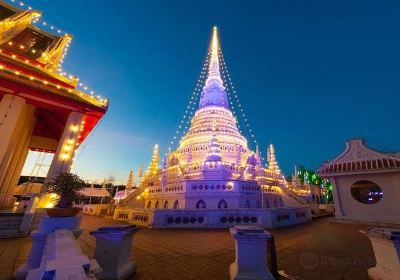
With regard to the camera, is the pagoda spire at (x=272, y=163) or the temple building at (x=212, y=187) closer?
the temple building at (x=212, y=187)

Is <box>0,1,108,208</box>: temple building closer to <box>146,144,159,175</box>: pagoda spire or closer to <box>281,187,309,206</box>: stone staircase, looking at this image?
<box>146,144,159,175</box>: pagoda spire

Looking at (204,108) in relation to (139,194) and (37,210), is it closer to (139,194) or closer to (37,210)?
(139,194)

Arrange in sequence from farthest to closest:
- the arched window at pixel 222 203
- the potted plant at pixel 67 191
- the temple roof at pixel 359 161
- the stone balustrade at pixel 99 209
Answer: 1. the stone balustrade at pixel 99 209
2. the arched window at pixel 222 203
3. the temple roof at pixel 359 161
4. the potted plant at pixel 67 191

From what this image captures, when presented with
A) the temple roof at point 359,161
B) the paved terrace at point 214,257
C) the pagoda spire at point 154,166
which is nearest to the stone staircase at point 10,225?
the paved terrace at point 214,257

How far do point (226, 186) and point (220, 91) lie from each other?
19951 millimetres

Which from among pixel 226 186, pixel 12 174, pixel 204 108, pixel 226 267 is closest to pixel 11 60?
pixel 12 174

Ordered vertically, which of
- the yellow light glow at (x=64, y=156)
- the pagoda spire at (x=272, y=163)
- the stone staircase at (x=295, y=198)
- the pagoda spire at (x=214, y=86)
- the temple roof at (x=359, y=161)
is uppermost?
the pagoda spire at (x=214, y=86)

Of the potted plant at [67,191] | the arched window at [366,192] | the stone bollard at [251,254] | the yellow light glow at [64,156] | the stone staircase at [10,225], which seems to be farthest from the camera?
the arched window at [366,192]

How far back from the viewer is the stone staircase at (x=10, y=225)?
872 cm

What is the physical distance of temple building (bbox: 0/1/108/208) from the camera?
1172cm

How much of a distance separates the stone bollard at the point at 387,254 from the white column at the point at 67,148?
1443 centimetres

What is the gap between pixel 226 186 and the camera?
733 inches

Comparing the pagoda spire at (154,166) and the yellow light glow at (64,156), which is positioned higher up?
the pagoda spire at (154,166)

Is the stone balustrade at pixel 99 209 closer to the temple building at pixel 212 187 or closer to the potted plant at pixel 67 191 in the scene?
the temple building at pixel 212 187
